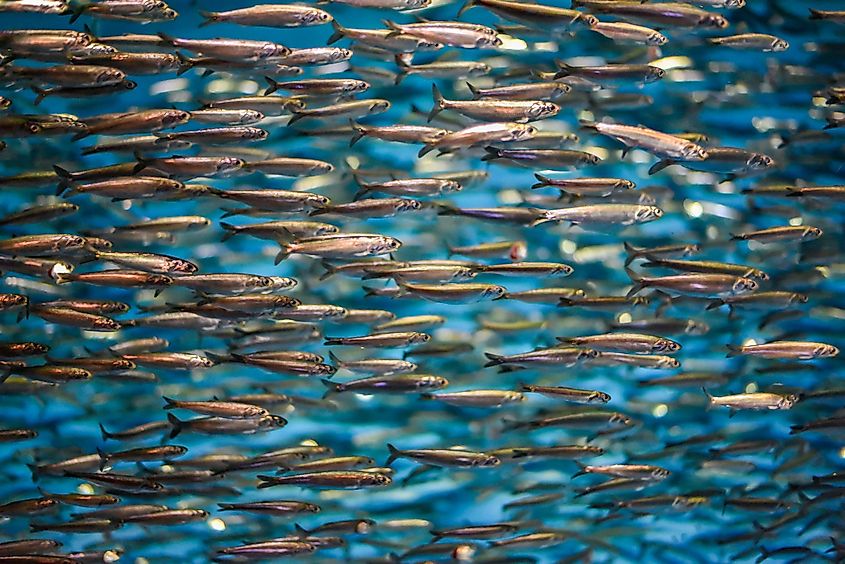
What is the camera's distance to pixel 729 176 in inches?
235

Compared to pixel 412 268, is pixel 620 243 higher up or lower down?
lower down

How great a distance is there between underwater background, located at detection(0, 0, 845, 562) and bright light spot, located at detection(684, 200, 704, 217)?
0.07ft

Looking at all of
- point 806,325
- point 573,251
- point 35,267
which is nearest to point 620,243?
point 573,251

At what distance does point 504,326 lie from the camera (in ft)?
19.9

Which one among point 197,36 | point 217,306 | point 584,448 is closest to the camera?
point 217,306

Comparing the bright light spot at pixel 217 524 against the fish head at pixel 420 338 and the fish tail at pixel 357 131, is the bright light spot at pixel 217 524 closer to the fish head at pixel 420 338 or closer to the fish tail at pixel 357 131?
the fish head at pixel 420 338

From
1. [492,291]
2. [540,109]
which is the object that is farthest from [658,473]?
[540,109]

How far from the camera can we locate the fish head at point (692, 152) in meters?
4.88

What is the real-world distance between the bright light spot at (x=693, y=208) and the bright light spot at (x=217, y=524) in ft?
12.4

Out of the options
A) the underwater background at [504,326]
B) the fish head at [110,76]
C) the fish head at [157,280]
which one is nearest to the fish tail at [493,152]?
the underwater background at [504,326]

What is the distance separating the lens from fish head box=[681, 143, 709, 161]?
16.0 feet

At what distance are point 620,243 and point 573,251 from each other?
325 mm

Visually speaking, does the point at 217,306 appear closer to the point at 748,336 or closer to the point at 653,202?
the point at 653,202

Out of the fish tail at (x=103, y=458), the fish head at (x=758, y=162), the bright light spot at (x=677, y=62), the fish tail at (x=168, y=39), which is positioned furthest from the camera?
the bright light spot at (x=677, y=62)
